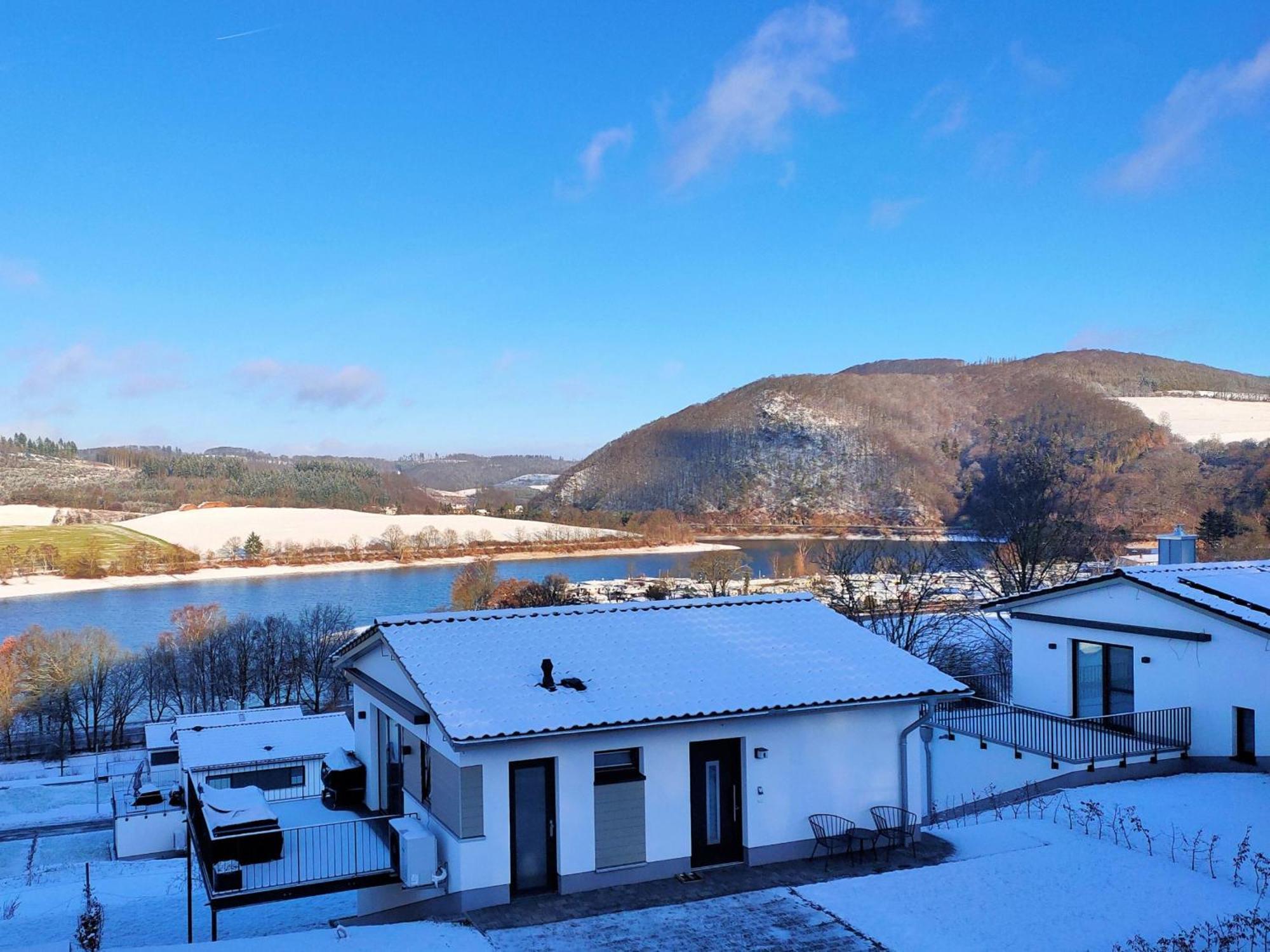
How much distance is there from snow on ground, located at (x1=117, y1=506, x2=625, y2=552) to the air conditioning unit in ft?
367

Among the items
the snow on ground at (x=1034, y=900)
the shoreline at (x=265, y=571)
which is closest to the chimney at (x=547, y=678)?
the snow on ground at (x=1034, y=900)

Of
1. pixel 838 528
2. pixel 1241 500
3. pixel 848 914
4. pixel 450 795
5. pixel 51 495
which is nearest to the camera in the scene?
pixel 848 914

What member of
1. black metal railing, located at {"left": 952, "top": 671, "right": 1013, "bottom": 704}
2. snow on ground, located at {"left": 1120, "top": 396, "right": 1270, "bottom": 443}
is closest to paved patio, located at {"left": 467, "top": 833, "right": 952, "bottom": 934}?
black metal railing, located at {"left": 952, "top": 671, "right": 1013, "bottom": 704}

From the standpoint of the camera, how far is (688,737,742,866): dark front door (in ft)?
29.5

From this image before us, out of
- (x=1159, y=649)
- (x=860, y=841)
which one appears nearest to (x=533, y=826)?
(x=860, y=841)

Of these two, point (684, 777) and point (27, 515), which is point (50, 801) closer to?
point (684, 777)

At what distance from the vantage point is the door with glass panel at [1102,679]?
13898 millimetres

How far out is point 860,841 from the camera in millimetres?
9250

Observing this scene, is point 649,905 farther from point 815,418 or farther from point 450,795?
point 815,418

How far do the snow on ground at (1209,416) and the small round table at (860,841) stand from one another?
129082 millimetres

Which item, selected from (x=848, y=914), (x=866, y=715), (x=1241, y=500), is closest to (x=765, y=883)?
(x=848, y=914)

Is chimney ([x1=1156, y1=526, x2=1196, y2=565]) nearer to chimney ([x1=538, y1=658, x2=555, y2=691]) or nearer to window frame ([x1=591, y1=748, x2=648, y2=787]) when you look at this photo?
window frame ([x1=591, y1=748, x2=648, y2=787])

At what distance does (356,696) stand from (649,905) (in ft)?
17.2

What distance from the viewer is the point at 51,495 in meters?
144
